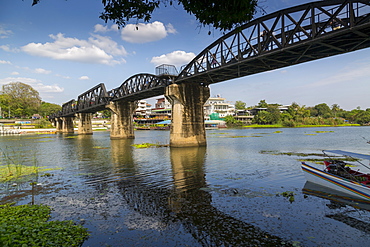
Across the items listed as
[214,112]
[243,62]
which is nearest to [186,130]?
[243,62]

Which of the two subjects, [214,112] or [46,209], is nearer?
[46,209]

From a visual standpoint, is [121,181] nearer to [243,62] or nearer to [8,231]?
[8,231]

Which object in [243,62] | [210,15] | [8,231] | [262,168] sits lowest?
[262,168]

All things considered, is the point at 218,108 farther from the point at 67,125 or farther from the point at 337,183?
the point at 337,183

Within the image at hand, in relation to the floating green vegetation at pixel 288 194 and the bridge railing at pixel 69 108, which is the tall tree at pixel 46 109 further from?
the floating green vegetation at pixel 288 194

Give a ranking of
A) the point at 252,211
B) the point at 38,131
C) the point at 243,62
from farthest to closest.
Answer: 1. the point at 38,131
2. the point at 243,62
3. the point at 252,211

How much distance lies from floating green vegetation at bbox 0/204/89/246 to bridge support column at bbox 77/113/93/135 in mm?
101235

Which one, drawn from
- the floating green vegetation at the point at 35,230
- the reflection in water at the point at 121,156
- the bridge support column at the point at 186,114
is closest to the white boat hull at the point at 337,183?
the floating green vegetation at the point at 35,230

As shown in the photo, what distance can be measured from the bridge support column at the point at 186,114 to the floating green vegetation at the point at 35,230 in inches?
1230

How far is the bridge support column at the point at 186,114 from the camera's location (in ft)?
136

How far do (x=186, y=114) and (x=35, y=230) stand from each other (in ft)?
113

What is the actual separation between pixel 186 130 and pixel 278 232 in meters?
33.0

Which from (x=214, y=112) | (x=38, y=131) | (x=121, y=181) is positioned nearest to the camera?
(x=121, y=181)

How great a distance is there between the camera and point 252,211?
11.2m
